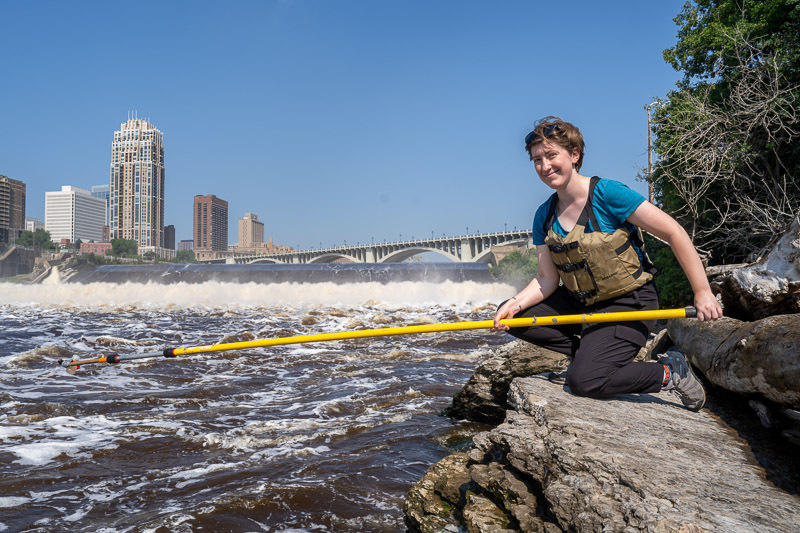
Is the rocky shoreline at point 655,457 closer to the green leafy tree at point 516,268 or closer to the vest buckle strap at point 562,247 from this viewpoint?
the vest buckle strap at point 562,247

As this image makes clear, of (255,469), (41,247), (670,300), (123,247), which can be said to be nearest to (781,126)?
(670,300)

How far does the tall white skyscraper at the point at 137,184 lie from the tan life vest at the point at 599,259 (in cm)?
19593

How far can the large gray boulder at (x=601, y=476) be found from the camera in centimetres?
187

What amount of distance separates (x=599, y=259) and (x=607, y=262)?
0.16 feet

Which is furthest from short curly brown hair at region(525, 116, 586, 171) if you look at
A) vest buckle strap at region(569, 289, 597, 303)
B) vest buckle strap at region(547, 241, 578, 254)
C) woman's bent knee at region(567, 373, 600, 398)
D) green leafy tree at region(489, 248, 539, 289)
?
green leafy tree at region(489, 248, 539, 289)

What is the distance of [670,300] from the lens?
10.7 metres

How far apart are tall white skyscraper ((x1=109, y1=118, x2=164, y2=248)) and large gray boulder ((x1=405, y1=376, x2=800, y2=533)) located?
19612 cm

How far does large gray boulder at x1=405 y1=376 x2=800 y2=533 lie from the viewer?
6.13ft

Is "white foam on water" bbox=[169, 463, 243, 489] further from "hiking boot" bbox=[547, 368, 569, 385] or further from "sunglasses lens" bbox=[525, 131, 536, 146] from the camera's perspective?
"sunglasses lens" bbox=[525, 131, 536, 146]

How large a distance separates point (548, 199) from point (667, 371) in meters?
1.28

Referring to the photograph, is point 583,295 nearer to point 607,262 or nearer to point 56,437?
point 607,262

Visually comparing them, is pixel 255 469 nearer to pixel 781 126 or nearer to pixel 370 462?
pixel 370 462

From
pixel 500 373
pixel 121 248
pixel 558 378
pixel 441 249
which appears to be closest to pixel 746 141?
pixel 500 373

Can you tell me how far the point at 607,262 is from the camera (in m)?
3.21
